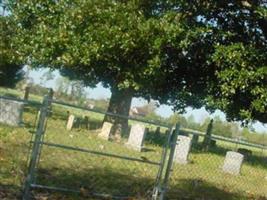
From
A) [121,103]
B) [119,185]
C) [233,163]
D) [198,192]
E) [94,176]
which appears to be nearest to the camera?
[119,185]

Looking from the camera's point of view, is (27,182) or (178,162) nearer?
(27,182)

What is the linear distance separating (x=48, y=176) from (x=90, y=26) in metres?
13.8

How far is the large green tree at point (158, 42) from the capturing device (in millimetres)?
24359

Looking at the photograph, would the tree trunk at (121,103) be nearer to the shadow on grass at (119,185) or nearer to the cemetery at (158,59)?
the cemetery at (158,59)

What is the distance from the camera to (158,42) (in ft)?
78.9

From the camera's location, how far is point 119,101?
3203 centimetres

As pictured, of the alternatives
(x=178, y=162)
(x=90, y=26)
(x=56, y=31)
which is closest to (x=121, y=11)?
(x=90, y=26)

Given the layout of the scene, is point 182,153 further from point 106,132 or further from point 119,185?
point 119,185

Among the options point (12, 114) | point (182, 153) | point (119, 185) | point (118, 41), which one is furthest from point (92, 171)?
point (118, 41)

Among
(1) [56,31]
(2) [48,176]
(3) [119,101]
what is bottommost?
(2) [48,176]

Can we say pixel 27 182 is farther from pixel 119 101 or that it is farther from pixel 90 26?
pixel 119 101

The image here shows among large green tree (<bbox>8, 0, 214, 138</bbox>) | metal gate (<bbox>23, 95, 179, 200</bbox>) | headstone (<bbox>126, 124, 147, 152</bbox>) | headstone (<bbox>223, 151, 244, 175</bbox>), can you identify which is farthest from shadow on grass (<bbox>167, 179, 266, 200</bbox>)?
large green tree (<bbox>8, 0, 214, 138</bbox>)

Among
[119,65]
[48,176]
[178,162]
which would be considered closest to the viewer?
[48,176]

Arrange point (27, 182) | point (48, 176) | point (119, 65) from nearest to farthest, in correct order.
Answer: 1. point (27, 182)
2. point (48, 176)
3. point (119, 65)
